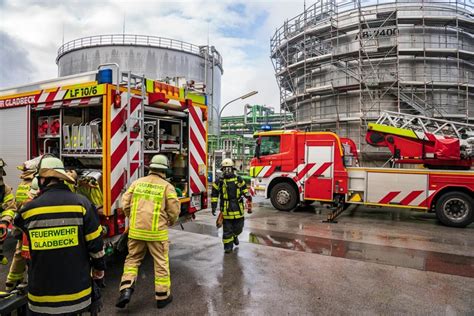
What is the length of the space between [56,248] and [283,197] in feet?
27.8

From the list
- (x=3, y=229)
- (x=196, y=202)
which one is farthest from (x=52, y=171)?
(x=196, y=202)

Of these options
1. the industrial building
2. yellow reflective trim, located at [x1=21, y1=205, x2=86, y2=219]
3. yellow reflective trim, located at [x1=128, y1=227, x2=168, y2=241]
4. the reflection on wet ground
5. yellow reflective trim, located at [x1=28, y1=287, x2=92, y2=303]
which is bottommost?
the reflection on wet ground

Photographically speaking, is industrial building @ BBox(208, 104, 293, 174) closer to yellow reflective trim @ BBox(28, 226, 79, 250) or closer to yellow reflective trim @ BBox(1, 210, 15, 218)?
yellow reflective trim @ BBox(1, 210, 15, 218)

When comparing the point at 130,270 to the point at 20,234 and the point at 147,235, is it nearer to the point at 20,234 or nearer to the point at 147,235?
the point at 147,235

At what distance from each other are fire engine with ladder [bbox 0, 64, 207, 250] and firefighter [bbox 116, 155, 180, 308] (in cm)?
57

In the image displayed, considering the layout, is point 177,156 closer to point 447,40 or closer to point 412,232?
point 412,232

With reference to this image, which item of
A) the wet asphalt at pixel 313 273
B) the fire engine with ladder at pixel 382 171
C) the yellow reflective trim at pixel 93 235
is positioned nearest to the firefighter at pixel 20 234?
the wet asphalt at pixel 313 273

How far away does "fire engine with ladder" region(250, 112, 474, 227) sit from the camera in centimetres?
852

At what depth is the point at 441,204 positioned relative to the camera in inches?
334

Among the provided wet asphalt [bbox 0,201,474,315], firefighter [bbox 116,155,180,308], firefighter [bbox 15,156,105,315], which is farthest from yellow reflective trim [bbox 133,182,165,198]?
firefighter [bbox 15,156,105,315]

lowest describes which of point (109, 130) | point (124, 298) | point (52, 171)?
point (124, 298)

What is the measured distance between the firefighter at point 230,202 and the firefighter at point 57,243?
3.29 m

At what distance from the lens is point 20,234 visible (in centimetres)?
369

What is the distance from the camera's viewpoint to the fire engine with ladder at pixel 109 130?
4191 millimetres
